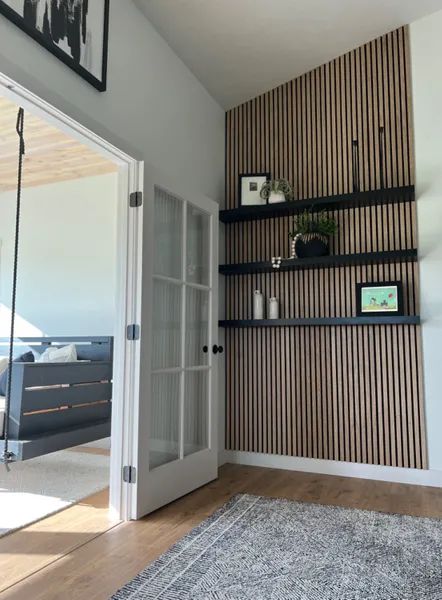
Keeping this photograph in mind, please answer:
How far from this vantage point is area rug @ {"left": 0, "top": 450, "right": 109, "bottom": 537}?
9.14ft

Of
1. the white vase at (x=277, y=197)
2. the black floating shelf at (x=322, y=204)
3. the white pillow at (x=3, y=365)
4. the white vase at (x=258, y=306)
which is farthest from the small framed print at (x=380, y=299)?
the white pillow at (x=3, y=365)

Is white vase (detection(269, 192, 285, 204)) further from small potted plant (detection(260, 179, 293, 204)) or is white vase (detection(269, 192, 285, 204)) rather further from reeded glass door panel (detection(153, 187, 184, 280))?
reeded glass door panel (detection(153, 187, 184, 280))

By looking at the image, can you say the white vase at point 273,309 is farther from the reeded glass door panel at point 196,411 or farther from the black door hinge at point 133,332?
the black door hinge at point 133,332

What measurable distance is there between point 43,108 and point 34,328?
141 inches

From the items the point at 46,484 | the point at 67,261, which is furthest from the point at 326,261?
the point at 67,261

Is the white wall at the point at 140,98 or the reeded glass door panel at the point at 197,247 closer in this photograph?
the white wall at the point at 140,98

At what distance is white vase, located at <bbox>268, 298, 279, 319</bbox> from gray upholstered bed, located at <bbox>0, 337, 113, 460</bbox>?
1.78m

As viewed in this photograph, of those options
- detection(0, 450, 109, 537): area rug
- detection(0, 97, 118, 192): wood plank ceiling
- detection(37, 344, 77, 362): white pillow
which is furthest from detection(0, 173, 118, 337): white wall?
detection(0, 450, 109, 537): area rug

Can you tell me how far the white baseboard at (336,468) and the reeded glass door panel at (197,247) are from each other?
149 centimetres

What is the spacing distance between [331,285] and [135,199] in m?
1.70

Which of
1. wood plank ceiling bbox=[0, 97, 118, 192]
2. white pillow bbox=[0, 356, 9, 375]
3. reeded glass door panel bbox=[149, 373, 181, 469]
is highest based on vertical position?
wood plank ceiling bbox=[0, 97, 118, 192]

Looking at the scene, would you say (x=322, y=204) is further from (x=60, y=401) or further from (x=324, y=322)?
(x=60, y=401)

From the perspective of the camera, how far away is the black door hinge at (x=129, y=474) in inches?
104

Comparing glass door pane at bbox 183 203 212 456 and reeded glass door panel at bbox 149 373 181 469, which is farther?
glass door pane at bbox 183 203 212 456
